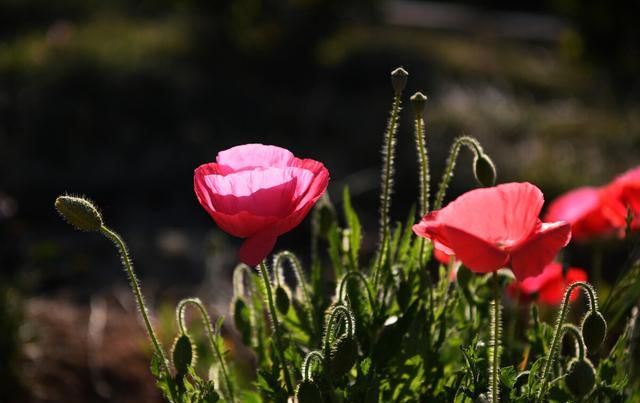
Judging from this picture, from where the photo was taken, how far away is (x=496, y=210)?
4.36ft

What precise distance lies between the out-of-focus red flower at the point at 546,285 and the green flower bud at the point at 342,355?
0.69 m

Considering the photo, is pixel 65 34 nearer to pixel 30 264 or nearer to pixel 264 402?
pixel 30 264

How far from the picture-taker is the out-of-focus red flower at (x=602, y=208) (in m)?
1.81

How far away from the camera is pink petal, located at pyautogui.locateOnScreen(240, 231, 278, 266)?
131cm

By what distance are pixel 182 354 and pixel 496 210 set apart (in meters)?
0.55

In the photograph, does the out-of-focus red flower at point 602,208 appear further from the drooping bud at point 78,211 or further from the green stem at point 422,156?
the drooping bud at point 78,211

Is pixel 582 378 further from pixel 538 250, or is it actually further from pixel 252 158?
pixel 252 158

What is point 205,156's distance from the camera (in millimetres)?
6438

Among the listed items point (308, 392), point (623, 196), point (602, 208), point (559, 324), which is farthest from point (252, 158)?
point (602, 208)

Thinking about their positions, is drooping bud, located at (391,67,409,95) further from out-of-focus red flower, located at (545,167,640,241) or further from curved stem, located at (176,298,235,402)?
out-of-focus red flower, located at (545,167,640,241)

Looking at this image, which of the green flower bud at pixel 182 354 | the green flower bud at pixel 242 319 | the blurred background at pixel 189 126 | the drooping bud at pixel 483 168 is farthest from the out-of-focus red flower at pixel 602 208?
the blurred background at pixel 189 126

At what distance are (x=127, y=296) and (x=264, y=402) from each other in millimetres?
3005

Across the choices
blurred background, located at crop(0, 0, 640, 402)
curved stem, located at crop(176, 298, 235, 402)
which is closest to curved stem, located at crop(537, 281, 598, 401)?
curved stem, located at crop(176, 298, 235, 402)

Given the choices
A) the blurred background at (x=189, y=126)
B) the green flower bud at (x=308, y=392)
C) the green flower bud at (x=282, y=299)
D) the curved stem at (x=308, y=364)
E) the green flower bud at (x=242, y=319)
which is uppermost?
the curved stem at (x=308, y=364)
